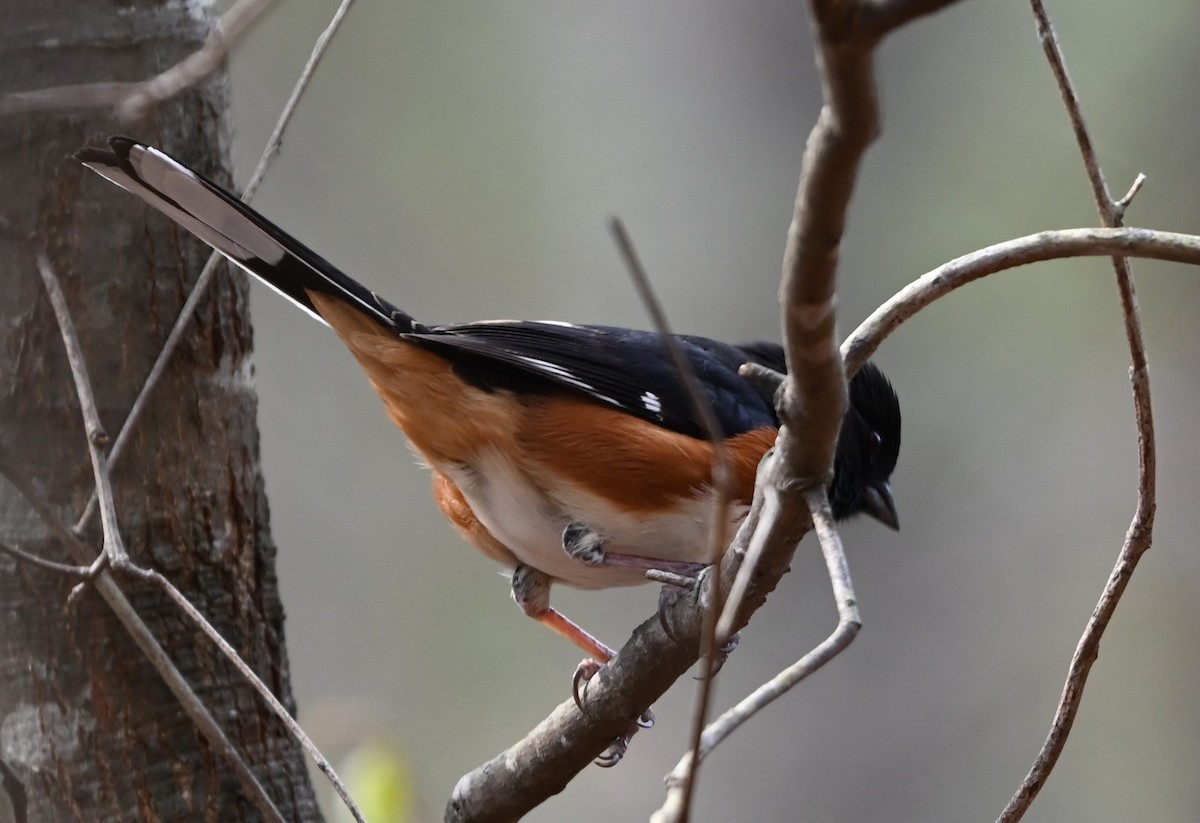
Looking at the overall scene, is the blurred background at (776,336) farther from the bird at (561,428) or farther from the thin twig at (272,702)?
the thin twig at (272,702)

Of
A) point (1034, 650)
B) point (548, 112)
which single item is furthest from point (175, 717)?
point (548, 112)

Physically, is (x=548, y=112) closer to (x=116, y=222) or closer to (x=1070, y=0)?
(x=1070, y=0)

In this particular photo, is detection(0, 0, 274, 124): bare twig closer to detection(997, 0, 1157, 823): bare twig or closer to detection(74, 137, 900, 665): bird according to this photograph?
detection(74, 137, 900, 665): bird

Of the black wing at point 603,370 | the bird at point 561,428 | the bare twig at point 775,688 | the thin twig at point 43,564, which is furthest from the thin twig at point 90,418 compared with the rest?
the bare twig at point 775,688

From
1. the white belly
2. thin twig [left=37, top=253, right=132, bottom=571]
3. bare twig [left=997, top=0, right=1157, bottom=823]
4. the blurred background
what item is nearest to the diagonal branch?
bare twig [left=997, top=0, right=1157, bottom=823]

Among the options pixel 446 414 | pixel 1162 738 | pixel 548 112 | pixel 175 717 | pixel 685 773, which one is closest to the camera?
pixel 685 773

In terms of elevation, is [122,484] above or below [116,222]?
below

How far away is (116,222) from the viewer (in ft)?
5.50

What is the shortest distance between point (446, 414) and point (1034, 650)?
2.99 m

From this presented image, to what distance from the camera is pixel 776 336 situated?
445 centimetres

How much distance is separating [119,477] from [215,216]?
40 centimetres

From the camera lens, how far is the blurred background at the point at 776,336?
4211 millimetres

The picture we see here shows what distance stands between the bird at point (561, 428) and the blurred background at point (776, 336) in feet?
6.05

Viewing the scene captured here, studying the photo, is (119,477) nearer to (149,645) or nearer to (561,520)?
(149,645)
